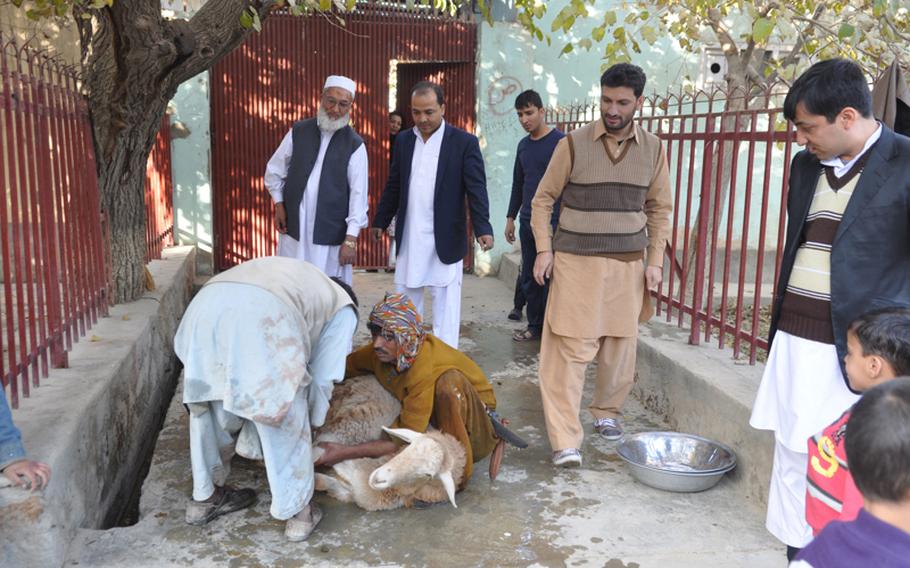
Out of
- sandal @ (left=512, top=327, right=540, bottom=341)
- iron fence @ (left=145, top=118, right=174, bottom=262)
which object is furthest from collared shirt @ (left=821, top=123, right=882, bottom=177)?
iron fence @ (left=145, top=118, right=174, bottom=262)

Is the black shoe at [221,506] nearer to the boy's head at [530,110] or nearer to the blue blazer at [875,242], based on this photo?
the blue blazer at [875,242]

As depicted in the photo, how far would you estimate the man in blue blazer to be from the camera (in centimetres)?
518

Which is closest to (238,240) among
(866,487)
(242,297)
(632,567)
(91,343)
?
(91,343)

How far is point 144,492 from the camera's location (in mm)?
3717

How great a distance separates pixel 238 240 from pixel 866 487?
330 inches

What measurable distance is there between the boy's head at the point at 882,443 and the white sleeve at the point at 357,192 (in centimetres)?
419

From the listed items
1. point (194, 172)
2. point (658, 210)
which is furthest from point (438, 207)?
point (194, 172)

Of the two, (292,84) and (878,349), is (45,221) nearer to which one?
(878,349)

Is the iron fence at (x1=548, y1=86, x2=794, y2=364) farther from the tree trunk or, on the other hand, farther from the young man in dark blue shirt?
the tree trunk

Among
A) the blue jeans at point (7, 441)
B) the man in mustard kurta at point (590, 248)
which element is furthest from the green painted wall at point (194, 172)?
the blue jeans at point (7, 441)

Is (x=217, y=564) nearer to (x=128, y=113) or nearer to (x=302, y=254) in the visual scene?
(x=302, y=254)

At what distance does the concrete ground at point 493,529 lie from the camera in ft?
10.5

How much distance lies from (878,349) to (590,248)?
2.04m

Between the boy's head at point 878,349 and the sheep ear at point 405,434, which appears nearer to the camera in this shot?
the boy's head at point 878,349
